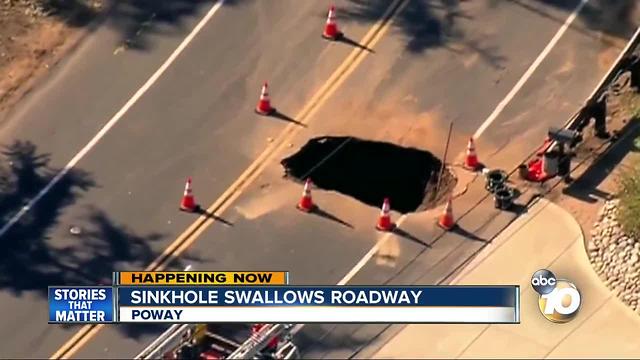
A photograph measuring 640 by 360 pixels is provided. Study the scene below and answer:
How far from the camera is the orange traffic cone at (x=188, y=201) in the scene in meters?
35.0

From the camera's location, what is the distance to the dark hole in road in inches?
1401

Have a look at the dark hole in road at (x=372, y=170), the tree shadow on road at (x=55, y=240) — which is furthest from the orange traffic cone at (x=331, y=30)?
the tree shadow on road at (x=55, y=240)

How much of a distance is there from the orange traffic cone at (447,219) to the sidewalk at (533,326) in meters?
0.82

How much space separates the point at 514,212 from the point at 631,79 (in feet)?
12.4

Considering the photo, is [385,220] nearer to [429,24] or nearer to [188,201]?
[188,201]

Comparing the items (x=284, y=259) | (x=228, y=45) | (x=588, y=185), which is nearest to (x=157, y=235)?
(x=284, y=259)

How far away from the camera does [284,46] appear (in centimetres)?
3803

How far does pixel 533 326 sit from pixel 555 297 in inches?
29.7

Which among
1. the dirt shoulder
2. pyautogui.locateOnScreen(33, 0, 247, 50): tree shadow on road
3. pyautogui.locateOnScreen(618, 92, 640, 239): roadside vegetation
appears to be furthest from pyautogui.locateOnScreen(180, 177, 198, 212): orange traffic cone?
pyautogui.locateOnScreen(618, 92, 640, 239): roadside vegetation

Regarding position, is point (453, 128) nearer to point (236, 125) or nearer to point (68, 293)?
point (236, 125)

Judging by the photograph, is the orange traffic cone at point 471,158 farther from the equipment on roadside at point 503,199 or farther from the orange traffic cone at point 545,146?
the orange traffic cone at point 545,146

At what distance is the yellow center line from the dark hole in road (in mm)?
466

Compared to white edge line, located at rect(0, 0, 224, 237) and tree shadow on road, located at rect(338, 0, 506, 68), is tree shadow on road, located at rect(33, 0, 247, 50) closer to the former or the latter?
white edge line, located at rect(0, 0, 224, 237)

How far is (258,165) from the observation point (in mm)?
35938
